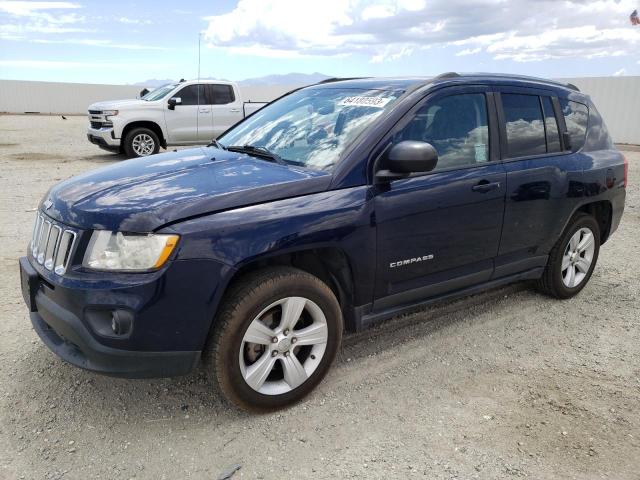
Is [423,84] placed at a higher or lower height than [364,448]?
higher

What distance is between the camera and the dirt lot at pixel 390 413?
2.61m

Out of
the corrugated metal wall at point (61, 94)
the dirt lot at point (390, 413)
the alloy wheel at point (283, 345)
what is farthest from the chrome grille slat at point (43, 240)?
the corrugated metal wall at point (61, 94)

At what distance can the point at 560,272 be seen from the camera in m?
4.49

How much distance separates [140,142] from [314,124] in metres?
10.2

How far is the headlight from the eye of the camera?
2.50 m

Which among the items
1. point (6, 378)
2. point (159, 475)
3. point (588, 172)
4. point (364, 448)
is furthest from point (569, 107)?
point (6, 378)

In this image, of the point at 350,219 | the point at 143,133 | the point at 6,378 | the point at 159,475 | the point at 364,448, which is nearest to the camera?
the point at 159,475

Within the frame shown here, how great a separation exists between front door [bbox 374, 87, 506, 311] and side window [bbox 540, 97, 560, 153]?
669 millimetres

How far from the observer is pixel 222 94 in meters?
13.4

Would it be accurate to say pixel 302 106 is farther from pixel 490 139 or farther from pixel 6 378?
pixel 6 378

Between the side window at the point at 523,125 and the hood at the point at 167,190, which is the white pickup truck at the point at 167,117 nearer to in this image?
the side window at the point at 523,125

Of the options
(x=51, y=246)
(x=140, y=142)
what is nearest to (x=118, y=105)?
(x=140, y=142)

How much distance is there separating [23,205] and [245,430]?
631 cm

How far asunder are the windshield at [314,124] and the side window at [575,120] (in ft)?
5.70
